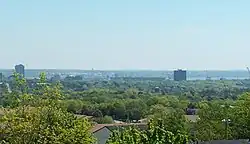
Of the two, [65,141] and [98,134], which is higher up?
[65,141]

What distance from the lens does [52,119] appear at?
19.0 m

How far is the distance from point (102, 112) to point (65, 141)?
55.7m

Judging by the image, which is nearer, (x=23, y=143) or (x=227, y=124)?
(x=23, y=143)

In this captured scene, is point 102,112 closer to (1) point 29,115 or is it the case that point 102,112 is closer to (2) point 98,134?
(2) point 98,134

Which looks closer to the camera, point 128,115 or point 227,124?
point 227,124

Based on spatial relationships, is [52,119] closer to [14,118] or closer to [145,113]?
[14,118]

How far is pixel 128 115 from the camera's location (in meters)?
73.6

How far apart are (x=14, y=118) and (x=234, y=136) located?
67.5 feet

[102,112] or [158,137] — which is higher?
[158,137]

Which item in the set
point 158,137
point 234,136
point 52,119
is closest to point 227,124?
point 234,136

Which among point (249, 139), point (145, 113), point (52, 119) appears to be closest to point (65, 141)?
point (52, 119)

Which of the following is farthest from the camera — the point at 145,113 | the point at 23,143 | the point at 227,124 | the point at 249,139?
the point at 145,113

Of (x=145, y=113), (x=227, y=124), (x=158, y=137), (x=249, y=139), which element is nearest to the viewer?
(x=158, y=137)

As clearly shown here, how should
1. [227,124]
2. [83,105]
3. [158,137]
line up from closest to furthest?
[158,137] → [227,124] → [83,105]
